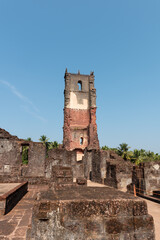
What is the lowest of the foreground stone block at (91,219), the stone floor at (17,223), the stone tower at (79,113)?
the stone floor at (17,223)

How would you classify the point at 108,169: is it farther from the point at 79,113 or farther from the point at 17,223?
the point at 79,113

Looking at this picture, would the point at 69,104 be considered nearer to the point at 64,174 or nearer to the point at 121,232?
the point at 64,174

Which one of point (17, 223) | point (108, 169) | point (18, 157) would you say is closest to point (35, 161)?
point (18, 157)

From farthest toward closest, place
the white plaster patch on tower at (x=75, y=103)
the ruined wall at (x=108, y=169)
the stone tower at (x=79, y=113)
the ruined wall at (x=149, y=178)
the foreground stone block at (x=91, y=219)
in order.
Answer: the white plaster patch on tower at (x=75, y=103) → the stone tower at (x=79, y=113) → the ruined wall at (x=108, y=169) → the ruined wall at (x=149, y=178) → the foreground stone block at (x=91, y=219)

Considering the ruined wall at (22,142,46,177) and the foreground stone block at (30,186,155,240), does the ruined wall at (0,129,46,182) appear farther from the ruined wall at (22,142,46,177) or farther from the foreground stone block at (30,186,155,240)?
the foreground stone block at (30,186,155,240)

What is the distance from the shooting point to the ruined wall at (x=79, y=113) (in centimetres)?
2842

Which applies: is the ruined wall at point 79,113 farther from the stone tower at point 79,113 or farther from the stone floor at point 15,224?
the stone floor at point 15,224

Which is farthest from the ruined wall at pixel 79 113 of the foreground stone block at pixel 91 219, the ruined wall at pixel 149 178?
the foreground stone block at pixel 91 219

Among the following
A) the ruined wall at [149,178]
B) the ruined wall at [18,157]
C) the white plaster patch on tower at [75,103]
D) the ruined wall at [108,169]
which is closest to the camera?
the ruined wall at [149,178]

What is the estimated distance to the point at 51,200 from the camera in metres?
1.78

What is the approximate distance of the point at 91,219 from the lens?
1772mm

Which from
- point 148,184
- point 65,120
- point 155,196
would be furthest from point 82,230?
point 65,120

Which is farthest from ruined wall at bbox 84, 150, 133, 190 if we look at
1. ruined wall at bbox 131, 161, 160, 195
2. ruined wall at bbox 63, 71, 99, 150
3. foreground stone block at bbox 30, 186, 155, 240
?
ruined wall at bbox 63, 71, 99, 150

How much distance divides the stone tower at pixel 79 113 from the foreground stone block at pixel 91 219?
25.3 m
